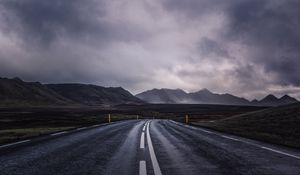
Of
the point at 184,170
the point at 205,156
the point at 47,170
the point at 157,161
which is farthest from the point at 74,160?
the point at 205,156

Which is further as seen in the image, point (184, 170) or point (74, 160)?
point (74, 160)

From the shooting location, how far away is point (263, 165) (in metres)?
8.60

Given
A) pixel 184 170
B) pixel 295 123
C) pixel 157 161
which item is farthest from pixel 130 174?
pixel 295 123

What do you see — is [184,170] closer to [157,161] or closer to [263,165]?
[157,161]

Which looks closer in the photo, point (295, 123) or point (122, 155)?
point (122, 155)

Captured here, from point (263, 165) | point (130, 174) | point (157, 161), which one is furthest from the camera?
point (157, 161)

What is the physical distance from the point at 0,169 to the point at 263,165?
7.05m

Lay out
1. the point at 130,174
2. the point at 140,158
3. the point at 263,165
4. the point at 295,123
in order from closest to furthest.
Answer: the point at 130,174 < the point at 263,165 < the point at 140,158 < the point at 295,123

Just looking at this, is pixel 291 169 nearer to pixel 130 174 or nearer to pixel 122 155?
pixel 130 174

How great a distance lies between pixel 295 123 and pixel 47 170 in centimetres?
2032

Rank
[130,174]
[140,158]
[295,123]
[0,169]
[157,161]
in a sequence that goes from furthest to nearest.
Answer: [295,123] < [140,158] < [157,161] < [0,169] < [130,174]

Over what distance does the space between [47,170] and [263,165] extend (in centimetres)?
585

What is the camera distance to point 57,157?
993 cm

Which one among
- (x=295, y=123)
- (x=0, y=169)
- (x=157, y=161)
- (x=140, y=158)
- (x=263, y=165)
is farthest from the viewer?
(x=295, y=123)
